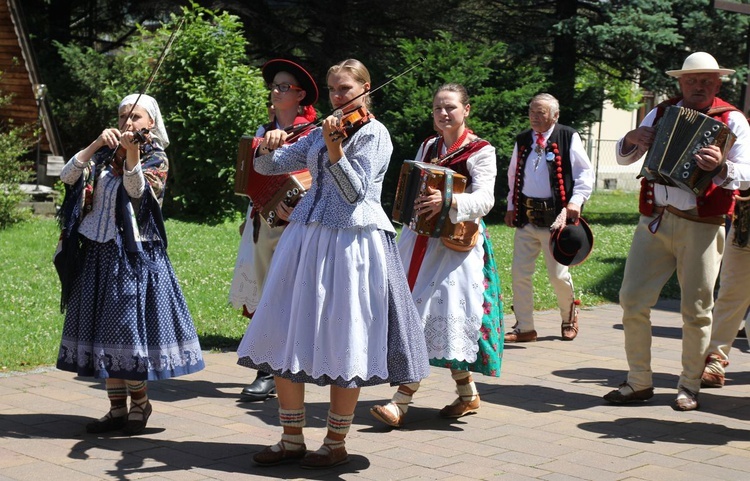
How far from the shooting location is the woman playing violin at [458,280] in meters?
6.00

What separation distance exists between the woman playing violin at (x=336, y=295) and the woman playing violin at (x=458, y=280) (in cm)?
82

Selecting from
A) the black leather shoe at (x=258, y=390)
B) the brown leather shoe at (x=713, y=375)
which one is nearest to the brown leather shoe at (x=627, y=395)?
the brown leather shoe at (x=713, y=375)

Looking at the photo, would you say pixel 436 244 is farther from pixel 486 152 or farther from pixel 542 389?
pixel 542 389

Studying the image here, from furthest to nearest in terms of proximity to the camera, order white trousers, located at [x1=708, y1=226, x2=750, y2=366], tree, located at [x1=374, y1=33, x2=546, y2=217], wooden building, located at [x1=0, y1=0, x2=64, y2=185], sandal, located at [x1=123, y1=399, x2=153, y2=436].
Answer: tree, located at [x1=374, y1=33, x2=546, y2=217], wooden building, located at [x1=0, y1=0, x2=64, y2=185], white trousers, located at [x1=708, y1=226, x2=750, y2=366], sandal, located at [x1=123, y1=399, x2=153, y2=436]

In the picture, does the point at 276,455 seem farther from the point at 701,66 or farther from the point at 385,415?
the point at 701,66

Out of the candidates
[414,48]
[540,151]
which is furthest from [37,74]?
[540,151]

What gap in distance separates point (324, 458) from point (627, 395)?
2.51 metres

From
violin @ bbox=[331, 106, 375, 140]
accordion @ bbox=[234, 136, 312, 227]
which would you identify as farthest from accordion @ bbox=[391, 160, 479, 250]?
violin @ bbox=[331, 106, 375, 140]

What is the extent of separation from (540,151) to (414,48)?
11847mm

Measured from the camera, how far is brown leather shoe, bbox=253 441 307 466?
5094 mm

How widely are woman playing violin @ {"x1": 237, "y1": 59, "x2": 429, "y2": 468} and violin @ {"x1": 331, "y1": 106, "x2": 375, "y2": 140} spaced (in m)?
0.01

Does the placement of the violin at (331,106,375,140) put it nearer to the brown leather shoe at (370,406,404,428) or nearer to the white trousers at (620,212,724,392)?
the brown leather shoe at (370,406,404,428)

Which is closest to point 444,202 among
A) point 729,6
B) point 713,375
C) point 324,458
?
point 324,458

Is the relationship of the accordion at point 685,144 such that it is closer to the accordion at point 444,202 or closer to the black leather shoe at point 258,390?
the accordion at point 444,202
